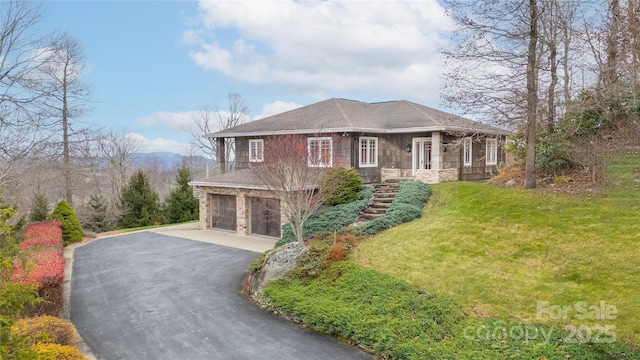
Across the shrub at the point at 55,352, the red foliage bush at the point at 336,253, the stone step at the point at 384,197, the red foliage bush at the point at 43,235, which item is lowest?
the shrub at the point at 55,352

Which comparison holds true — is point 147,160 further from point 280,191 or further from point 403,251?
point 403,251

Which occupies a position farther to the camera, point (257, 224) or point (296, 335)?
point (257, 224)

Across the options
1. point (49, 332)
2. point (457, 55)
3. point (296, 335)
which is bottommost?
point (296, 335)

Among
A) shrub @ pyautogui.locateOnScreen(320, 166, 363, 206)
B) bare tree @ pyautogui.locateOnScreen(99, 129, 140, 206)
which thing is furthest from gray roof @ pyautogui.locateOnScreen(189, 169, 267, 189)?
bare tree @ pyautogui.locateOnScreen(99, 129, 140, 206)

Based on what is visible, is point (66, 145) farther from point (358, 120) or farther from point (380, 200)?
point (380, 200)

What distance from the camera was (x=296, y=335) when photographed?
8883 mm

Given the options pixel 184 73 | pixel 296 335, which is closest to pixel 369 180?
pixel 184 73

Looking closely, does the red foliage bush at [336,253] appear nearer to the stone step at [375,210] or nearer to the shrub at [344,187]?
the shrub at [344,187]

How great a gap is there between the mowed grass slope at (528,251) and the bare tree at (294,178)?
2.70 m

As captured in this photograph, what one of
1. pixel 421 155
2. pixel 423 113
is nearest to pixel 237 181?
pixel 421 155

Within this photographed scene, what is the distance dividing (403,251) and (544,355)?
5281mm

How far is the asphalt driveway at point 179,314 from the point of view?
815 centimetres

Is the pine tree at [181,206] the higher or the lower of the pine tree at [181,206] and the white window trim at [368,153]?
the lower

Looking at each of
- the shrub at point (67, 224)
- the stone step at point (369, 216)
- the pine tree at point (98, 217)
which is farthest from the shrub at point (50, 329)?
the pine tree at point (98, 217)
